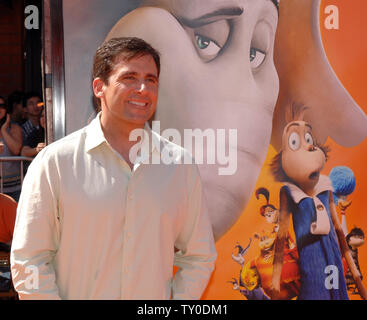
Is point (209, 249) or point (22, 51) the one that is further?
point (22, 51)

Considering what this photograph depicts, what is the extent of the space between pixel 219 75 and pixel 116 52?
105cm

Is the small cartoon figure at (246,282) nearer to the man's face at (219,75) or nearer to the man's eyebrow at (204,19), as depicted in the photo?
the man's face at (219,75)

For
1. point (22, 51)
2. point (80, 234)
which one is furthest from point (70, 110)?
point (22, 51)

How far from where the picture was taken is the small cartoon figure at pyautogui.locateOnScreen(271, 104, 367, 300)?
249 cm

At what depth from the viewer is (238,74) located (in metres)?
2.50

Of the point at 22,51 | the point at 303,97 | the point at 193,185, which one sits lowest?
the point at 193,185

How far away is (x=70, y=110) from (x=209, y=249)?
121 cm

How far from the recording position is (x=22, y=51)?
6809mm

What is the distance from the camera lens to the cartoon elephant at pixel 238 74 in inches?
97.1

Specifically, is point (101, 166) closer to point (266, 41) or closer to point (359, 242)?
point (266, 41)

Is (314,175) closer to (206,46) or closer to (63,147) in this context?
(206,46)

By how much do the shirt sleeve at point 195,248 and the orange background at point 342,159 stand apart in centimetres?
89

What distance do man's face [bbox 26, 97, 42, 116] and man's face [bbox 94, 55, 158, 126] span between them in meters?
2.57

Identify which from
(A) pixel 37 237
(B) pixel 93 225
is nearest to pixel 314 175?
(B) pixel 93 225
